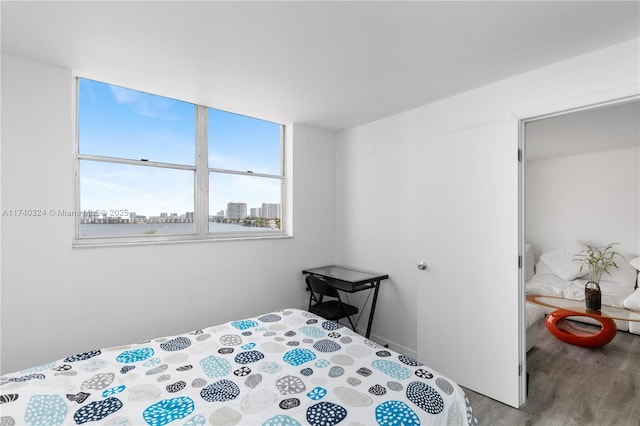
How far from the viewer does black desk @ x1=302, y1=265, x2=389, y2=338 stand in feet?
9.76

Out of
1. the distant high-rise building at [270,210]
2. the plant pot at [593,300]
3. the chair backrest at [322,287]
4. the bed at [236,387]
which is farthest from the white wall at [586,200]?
the bed at [236,387]

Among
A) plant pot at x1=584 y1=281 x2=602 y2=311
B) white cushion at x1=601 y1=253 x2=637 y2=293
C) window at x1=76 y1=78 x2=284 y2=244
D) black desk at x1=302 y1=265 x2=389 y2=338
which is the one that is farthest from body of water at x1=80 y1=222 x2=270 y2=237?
white cushion at x1=601 y1=253 x2=637 y2=293

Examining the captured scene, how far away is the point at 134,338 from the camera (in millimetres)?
2459

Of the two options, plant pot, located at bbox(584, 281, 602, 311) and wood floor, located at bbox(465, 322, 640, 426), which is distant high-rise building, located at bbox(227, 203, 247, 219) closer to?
wood floor, located at bbox(465, 322, 640, 426)

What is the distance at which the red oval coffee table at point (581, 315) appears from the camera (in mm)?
2896

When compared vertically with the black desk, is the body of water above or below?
above

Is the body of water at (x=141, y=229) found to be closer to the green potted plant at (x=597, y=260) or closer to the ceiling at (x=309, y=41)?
the ceiling at (x=309, y=41)

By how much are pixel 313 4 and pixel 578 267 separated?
15.6 feet

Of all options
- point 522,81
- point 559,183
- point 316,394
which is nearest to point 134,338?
point 316,394

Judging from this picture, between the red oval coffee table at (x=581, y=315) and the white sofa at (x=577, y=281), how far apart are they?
244 millimetres

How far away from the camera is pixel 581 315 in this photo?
9.66 feet

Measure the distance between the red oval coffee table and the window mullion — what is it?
3475 millimetres

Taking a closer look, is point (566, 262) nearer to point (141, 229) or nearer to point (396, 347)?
point (396, 347)

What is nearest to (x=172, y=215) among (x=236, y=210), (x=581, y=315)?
(x=236, y=210)
